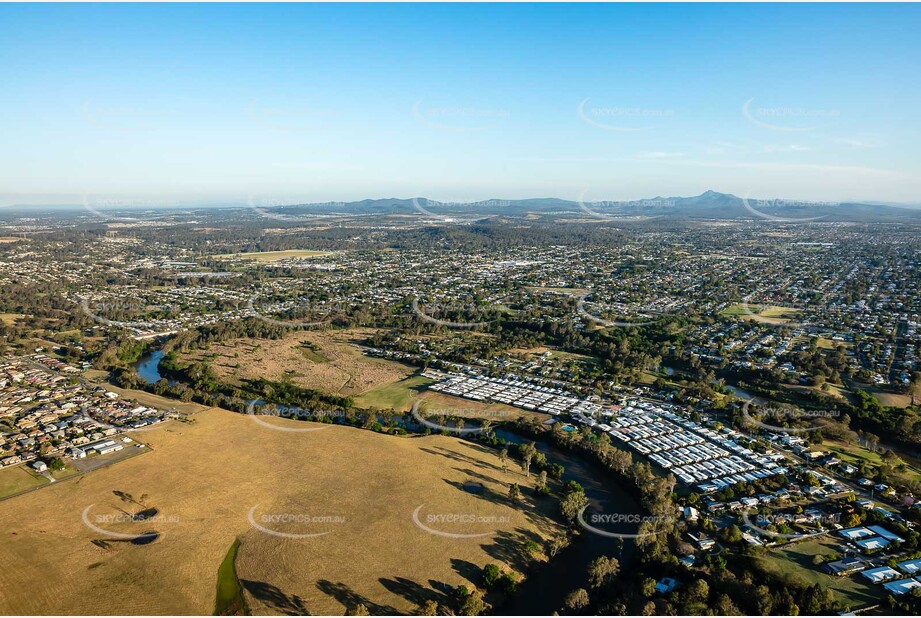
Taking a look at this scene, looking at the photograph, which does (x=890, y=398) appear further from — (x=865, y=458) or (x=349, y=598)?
(x=349, y=598)

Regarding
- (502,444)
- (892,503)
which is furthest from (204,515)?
(892,503)

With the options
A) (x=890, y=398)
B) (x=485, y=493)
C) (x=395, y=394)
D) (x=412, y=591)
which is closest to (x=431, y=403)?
(x=395, y=394)

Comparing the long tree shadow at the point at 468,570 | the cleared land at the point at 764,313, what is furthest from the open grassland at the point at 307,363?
the cleared land at the point at 764,313

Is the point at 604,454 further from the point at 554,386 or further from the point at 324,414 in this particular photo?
the point at 324,414

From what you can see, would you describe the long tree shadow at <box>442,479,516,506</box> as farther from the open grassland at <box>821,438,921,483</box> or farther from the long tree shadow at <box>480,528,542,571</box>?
the open grassland at <box>821,438,921,483</box>

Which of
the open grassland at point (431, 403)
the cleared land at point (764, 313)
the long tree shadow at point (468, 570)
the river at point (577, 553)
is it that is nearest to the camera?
the river at point (577, 553)

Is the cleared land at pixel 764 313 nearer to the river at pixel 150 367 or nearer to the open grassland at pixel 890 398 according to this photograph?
the open grassland at pixel 890 398
